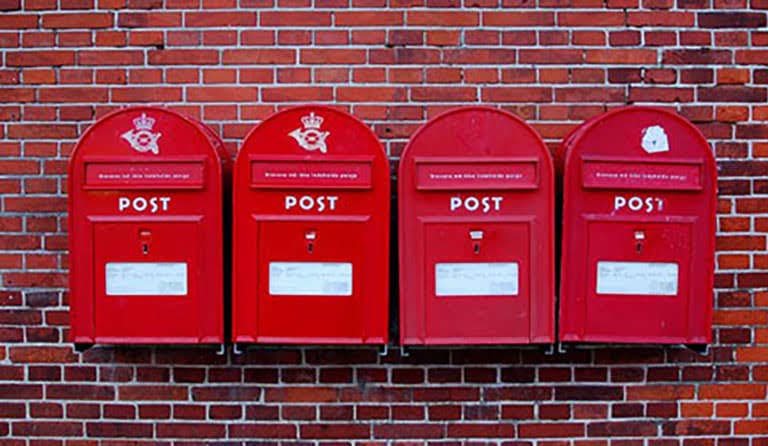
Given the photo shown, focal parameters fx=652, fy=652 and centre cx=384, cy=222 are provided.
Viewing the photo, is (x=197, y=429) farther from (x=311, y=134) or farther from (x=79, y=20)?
(x=79, y=20)

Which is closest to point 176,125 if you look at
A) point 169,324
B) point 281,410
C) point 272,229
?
point 272,229

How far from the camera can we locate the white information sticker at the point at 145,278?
2484 mm

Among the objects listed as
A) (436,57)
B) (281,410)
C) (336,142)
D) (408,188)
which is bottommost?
(281,410)

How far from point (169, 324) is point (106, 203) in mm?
522

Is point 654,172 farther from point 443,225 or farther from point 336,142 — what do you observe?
point 336,142

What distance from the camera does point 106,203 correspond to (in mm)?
2492

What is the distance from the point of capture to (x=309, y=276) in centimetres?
248

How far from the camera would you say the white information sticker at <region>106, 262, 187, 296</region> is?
248cm

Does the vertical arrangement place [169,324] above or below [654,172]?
below

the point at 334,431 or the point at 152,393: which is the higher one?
the point at 152,393

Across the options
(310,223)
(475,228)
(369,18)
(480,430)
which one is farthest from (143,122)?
(480,430)

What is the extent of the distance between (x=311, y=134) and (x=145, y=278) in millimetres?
838

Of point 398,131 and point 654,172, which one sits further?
point 398,131

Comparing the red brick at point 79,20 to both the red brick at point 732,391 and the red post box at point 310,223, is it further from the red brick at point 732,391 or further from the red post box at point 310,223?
the red brick at point 732,391
